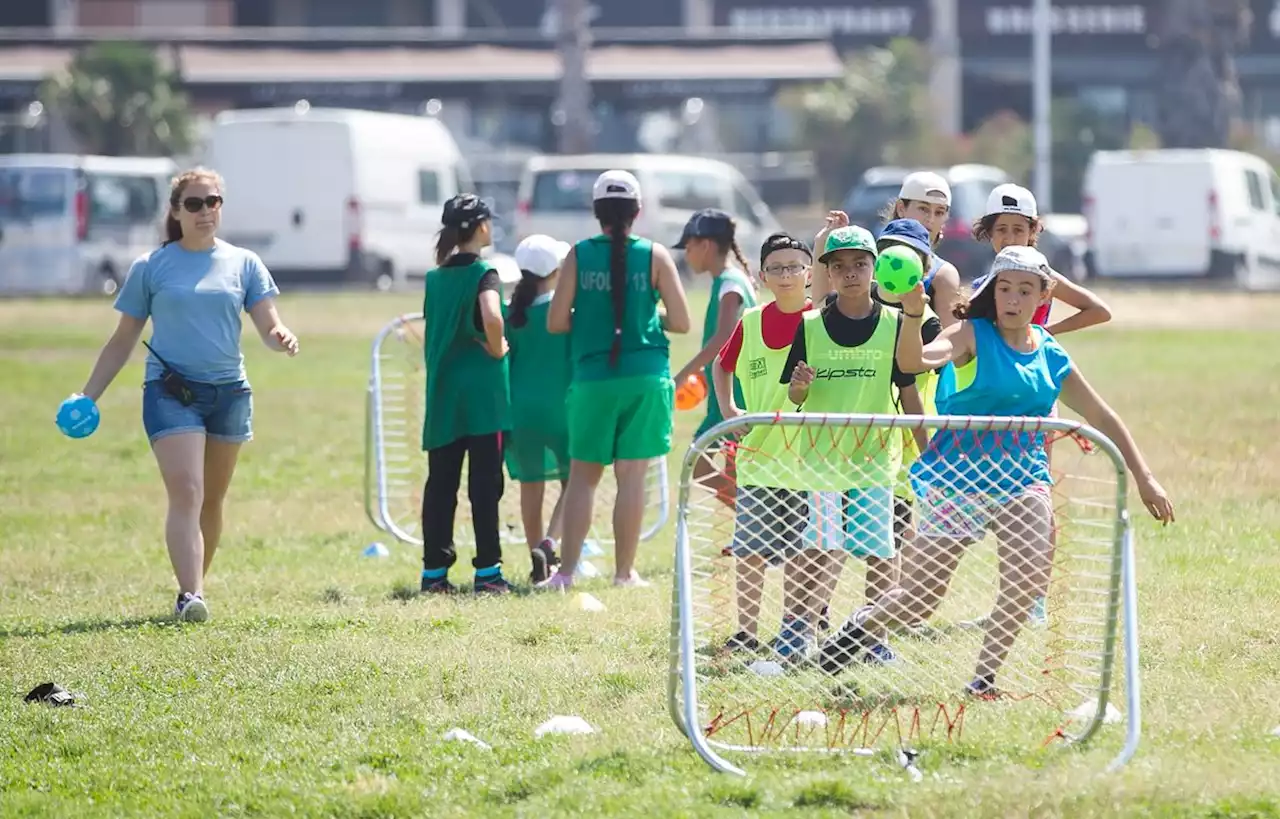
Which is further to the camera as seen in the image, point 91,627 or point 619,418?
point 619,418

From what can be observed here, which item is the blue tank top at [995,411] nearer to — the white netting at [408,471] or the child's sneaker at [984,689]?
the child's sneaker at [984,689]

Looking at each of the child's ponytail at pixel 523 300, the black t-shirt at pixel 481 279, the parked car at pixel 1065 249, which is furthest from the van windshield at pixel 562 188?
the black t-shirt at pixel 481 279

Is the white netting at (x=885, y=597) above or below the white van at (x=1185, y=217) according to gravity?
below

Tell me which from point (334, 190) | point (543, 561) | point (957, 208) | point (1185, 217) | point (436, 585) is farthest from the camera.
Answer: point (334, 190)

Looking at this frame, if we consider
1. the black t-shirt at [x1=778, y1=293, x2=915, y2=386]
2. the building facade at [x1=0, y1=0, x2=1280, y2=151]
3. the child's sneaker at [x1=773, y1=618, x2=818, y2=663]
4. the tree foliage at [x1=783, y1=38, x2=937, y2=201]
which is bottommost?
the child's sneaker at [x1=773, y1=618, x2=818, y2=663]

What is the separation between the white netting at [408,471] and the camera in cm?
1094

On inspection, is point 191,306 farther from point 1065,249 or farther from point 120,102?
point 120,102

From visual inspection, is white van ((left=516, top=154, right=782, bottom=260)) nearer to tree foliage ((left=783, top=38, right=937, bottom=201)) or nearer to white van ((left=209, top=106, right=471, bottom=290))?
white van ((left=209, top=106, right=471, bottom=290))

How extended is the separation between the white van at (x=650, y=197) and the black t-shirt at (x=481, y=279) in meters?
20.6

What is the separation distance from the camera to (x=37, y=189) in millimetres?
32625

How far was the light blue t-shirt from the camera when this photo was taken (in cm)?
847

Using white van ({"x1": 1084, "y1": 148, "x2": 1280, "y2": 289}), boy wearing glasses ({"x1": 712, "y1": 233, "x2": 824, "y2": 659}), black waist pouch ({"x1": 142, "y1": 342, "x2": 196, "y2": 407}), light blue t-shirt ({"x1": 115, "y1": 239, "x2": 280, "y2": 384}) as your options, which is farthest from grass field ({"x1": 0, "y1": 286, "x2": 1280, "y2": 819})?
white van ({"x1": 1084, "y1": 148, "x2": 1280, "y2": 289})

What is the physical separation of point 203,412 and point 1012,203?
10.7 ft

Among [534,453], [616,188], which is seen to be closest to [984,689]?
[616,188]
